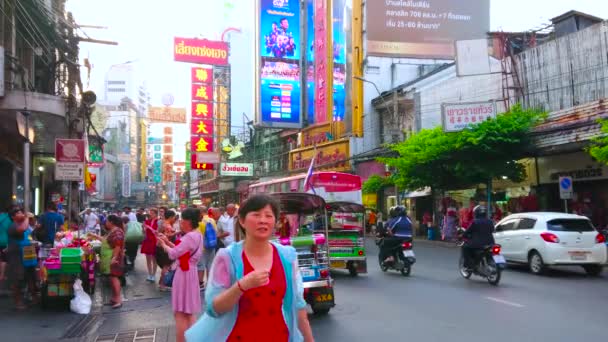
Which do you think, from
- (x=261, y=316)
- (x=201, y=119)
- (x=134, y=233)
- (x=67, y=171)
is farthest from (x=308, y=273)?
(x=201, y=119)

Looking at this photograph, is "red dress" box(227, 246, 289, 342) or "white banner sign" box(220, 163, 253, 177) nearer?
"red dress" box(227, 246, 289, 342)

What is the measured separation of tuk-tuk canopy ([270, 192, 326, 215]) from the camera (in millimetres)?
10508

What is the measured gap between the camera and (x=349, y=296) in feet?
35.1

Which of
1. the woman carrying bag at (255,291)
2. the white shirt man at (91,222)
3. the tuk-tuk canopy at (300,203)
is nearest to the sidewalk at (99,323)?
the tuk-tuk canopy at (300,203)

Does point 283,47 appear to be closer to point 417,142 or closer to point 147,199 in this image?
point 417,142

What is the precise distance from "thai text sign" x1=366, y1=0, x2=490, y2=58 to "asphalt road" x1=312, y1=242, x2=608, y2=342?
41.7 feet

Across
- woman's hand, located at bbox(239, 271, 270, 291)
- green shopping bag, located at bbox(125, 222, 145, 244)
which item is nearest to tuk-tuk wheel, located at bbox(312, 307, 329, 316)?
woman's hand, located at bbox(239, 271, 270, 291)

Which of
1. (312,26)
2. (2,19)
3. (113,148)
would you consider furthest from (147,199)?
(2,19)

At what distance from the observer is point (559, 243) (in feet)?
43.0

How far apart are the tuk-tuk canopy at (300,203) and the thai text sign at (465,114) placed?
12623mm

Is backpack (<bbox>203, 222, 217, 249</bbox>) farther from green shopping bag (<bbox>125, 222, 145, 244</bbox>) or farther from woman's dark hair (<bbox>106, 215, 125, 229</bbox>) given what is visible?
green shopping bag (<bbox>125, 222, 145, 244</bbox>)

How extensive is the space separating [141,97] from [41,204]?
438ft

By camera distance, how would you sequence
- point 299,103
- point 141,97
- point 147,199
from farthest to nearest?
point 141,97, point 147,199, point 299,103

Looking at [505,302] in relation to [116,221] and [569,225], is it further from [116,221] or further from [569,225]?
[116,221]
